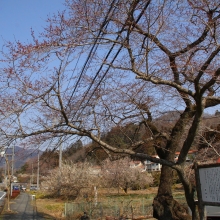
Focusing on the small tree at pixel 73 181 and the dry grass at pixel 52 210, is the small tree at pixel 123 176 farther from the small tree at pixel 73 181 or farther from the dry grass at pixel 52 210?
the dry grass at pixel 52 210

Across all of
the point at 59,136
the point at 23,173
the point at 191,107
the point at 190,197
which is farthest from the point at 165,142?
the point at 23,173

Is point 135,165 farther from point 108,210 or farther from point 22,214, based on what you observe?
point 108,210

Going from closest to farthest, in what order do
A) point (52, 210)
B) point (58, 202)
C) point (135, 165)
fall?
point (52, 210) < point (58, 202) < point (135, 165)

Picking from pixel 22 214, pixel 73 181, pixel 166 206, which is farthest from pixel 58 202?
pixel 166 206

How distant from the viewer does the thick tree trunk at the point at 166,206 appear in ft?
38.1

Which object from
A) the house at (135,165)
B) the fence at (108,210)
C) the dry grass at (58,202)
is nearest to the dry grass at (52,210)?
the dry grass at (58,202)

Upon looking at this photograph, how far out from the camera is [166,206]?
38.3 feet

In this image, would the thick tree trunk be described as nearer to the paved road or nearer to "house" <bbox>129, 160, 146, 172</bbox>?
the paved road

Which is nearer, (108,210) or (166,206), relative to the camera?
(166,206)

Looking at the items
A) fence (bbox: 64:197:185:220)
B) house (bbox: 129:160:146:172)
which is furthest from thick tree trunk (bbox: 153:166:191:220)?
house (bbox: 129:160:146:172)

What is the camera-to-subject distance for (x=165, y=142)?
1159cm

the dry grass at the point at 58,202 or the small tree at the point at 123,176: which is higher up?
the small tree at the point at 123,176

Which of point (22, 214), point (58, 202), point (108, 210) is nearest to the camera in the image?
point (108, 210)

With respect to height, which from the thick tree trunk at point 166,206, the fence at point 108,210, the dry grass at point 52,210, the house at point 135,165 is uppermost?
the house at point 135,165
